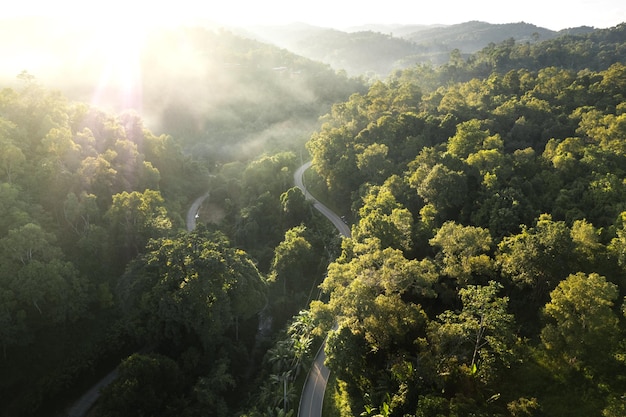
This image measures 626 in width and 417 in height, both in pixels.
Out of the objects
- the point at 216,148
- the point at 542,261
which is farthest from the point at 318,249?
the point at 216,148

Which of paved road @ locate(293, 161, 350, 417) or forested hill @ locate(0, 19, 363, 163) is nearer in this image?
paved road @ locate(293, 161, 350, 417)

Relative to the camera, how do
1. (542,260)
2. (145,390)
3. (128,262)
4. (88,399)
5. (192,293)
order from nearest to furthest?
1. (542,260)
2. (145,390)
3. (192,293)
4. (88,399)
5. (128,262)

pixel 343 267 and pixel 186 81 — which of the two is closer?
pixel 343 267

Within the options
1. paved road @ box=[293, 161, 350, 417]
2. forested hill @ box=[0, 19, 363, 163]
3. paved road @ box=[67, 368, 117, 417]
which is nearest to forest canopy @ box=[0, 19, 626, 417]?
paved road @ box=[293, 161, 350, 417]

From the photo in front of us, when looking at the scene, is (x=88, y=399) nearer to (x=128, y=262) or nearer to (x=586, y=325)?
(x=128, y=262)

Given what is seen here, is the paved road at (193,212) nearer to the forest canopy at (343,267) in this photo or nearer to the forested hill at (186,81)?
the forest canopy at (343,267)

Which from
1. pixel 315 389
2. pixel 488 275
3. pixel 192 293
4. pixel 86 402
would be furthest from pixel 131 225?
pixel 488 275

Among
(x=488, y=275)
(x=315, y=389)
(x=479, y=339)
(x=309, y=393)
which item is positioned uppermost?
(x=488, y=275)

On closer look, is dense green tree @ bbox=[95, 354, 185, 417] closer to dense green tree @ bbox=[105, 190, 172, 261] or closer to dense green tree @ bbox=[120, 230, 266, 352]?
dense green tree @ bbox=[120, 230, 266, 352]
